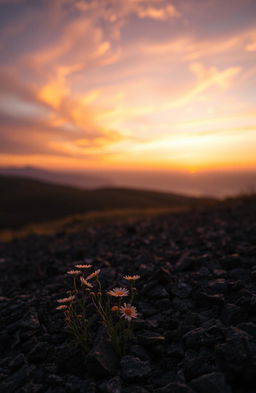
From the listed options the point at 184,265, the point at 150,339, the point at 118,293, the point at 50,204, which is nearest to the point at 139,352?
the point at 150,339

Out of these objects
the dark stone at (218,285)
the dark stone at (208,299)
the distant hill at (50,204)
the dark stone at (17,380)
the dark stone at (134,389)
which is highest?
the dark stone at (218,285)

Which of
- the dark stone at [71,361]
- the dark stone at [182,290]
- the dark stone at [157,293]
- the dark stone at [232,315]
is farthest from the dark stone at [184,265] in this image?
the dark stone at [71,361]

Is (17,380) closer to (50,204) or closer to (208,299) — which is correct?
(208,299)

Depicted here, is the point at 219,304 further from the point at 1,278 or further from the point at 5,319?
the point at 1,278

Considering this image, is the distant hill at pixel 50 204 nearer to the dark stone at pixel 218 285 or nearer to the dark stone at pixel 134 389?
the dark stone at pixel 218 285

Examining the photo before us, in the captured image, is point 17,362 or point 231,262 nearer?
point 17,362
